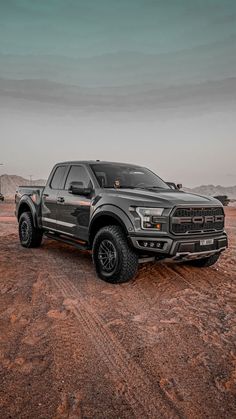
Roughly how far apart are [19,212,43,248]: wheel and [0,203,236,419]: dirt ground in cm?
192

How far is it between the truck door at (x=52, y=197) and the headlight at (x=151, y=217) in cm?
243

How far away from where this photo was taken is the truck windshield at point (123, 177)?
5.30 metres

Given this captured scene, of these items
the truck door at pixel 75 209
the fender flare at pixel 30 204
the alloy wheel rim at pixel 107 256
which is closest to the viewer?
the alloy wheel rim at pixel 107 256

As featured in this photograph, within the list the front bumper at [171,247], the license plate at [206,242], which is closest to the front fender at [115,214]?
the front bumper at [171,247]

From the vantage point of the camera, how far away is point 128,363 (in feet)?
8.41

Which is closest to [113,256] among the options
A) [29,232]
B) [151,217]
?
[151,217]

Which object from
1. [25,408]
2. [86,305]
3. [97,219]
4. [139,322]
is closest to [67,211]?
[97,219]

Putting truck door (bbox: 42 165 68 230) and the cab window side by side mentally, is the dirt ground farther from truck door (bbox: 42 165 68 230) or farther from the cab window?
the cab window

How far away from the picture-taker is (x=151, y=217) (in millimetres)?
4176

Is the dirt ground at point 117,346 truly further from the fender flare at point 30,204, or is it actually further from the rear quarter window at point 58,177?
the rear quarter window at point 58,177

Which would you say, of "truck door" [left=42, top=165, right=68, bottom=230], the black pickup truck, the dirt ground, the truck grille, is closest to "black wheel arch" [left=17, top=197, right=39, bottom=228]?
"truck door" [left=42, top=165, right=68, bottom=230]

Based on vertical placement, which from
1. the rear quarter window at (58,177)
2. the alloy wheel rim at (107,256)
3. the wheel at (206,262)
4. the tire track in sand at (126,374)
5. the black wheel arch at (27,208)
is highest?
the rear quarter window at (58,177)

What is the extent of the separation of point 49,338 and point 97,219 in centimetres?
224

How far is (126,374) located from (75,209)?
3.38m
